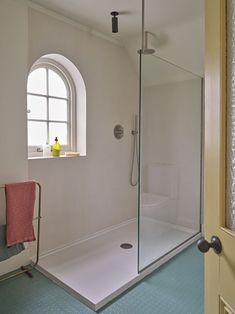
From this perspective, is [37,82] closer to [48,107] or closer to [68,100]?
[48,107]

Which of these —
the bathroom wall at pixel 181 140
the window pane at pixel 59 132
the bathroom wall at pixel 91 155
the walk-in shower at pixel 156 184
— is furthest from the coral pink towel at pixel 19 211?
the bathroom wall at pixel 181 140

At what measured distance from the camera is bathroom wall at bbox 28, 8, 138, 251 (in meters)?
2.50

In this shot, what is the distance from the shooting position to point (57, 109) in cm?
278

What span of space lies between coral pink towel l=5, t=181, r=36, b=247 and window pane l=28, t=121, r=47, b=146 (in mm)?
580

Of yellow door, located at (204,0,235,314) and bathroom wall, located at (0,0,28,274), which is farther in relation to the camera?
bathroom wall, located at (0,0,28,274)

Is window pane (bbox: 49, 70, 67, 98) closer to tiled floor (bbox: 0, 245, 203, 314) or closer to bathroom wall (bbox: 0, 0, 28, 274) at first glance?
bathroom wall (bbox: 0, 0, 28, 274)

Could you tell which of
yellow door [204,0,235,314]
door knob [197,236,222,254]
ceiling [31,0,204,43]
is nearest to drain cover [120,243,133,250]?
yellow door [204,0,235,314]

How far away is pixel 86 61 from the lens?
2.80 meters

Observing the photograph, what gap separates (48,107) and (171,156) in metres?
1.58

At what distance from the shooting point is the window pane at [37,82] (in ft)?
8.30

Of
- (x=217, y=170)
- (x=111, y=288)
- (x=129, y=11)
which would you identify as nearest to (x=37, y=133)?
(x=129, y=11)

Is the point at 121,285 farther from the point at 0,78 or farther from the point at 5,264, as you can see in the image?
the point at 0,78

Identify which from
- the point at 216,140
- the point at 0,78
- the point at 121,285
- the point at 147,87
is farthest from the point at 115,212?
the point at 216,140

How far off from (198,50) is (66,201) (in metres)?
2.17
